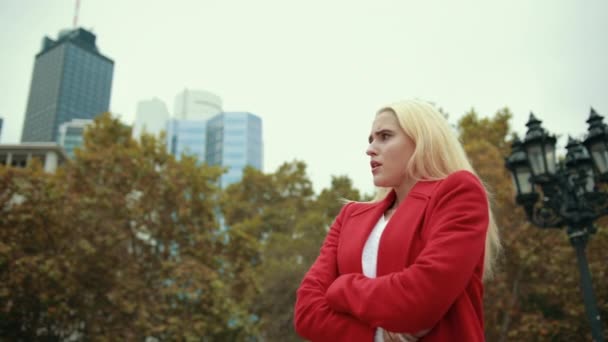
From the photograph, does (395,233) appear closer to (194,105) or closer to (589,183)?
(589,183)

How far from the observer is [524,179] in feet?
24.8

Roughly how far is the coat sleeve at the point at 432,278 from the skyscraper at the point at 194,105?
12333cm

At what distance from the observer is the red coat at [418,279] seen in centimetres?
162

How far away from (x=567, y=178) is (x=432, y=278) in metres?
6.54

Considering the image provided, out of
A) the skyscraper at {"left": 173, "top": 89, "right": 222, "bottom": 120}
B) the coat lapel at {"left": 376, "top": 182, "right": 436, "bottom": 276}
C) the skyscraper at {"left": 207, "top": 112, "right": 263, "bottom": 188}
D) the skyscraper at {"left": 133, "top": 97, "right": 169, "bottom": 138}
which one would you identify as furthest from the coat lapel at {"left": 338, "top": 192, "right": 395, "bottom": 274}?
the skyscraper at {"left": 133, "top": 97, "right": 169, "bottom": 138}

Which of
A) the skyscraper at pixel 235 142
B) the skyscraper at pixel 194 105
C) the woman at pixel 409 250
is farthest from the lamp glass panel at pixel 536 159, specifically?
the skyscraper at pixel 194 105

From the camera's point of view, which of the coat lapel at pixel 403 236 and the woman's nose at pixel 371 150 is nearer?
the coat lapel at pixel 403 236

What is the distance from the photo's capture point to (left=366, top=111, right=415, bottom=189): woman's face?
203 centimetres

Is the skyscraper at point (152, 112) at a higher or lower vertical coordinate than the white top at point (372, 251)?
higher

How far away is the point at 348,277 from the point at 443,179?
55 cm

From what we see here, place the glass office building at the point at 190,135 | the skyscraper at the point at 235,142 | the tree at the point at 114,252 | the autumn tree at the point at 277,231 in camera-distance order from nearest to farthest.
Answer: the tree at the point at 114,252 → the autumn tree at the point at 277,231 → the skyscraper at the point at 235,142 → the glass office building at the point at 190,135

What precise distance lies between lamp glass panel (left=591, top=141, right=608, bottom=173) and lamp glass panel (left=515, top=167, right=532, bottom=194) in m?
0.92

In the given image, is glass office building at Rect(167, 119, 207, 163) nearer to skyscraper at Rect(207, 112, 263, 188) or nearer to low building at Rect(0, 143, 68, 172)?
skyscraper at Rect(207, 112, 263, 188)

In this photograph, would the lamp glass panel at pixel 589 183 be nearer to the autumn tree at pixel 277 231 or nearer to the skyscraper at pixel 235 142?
the autumn tree at pixel 277 231
